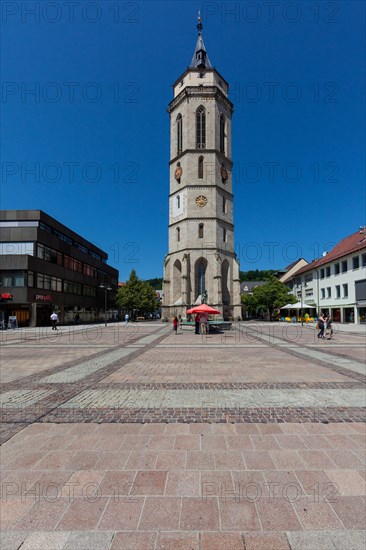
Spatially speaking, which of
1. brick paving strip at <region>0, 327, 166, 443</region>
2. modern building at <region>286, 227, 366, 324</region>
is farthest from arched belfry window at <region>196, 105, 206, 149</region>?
brick paving strip at <region>0, 327, 166, 443</region>

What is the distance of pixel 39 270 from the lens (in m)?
37.5

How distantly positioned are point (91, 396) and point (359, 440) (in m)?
4.91

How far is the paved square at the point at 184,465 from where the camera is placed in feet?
8.74

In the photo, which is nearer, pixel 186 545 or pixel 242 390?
pixel 186 545

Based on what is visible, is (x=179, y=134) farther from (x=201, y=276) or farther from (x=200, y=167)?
(x=201, y=276)

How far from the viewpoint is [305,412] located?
5434mm

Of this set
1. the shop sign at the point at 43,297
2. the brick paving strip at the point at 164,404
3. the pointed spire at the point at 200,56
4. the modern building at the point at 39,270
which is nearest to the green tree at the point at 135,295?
the modern building at the point at 39,270

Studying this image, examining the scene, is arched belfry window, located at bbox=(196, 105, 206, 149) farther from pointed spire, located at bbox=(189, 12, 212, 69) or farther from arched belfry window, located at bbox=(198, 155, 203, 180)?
pointed spire, located at bbox=(189, 12, 212, 69)

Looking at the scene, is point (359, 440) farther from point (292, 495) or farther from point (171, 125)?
point (171, 125)

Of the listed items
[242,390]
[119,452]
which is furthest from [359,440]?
[119,452]

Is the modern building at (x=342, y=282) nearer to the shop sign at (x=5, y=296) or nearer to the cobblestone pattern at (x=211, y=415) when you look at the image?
the cobblestone pattern at (x=211, y=415)

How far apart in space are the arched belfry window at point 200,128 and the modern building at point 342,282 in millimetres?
28136

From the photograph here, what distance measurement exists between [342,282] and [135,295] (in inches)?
1434

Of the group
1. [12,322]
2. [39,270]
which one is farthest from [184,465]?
[39,270]
